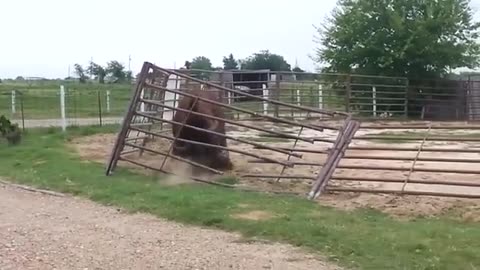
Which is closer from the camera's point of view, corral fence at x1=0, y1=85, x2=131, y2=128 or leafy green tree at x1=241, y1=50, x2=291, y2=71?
corral fence at x1=0, y1=85, x2=131, y2=128

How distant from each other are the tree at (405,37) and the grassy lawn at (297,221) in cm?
1697

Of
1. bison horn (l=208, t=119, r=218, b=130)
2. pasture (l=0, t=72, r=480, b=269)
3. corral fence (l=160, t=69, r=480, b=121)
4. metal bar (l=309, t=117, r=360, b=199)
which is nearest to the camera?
pasture (l=0, t=72, r=480, b=269)

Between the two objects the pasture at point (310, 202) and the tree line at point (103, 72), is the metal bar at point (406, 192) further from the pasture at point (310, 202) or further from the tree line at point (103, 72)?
the tree line at point (103, 72)

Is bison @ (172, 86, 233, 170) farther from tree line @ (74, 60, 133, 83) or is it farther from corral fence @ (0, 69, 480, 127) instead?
tree line @ (74, 60, 133, 83)

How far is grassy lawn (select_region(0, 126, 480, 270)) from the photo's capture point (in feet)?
19.0

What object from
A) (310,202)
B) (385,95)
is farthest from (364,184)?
(385,95)

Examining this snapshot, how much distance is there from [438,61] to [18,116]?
15.3 meters

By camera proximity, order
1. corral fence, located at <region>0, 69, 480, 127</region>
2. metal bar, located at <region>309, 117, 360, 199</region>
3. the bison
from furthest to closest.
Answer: corral fence, located at <region>0, 69, 480, 127</region>, the bison, metal bar, located at <region>309, 117, 360, 199</region>

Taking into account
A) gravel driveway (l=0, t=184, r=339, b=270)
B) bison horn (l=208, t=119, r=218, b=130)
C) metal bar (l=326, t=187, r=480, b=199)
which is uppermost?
bison horn (l=208, t=119, r=218, b=130)

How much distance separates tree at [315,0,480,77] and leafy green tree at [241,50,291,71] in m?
23.4

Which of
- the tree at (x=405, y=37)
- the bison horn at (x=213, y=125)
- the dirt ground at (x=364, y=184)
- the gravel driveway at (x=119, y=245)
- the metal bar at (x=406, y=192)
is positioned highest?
the tree at (x=405, y=37)

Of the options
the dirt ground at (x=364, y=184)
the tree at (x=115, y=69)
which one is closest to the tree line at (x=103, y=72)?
the tree at (x=115, y=69)

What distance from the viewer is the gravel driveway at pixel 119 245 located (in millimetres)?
5773

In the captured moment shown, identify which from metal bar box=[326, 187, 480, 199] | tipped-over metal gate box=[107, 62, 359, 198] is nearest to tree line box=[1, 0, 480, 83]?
tipped-over metal gate box=[107, 62, 359, 198]
